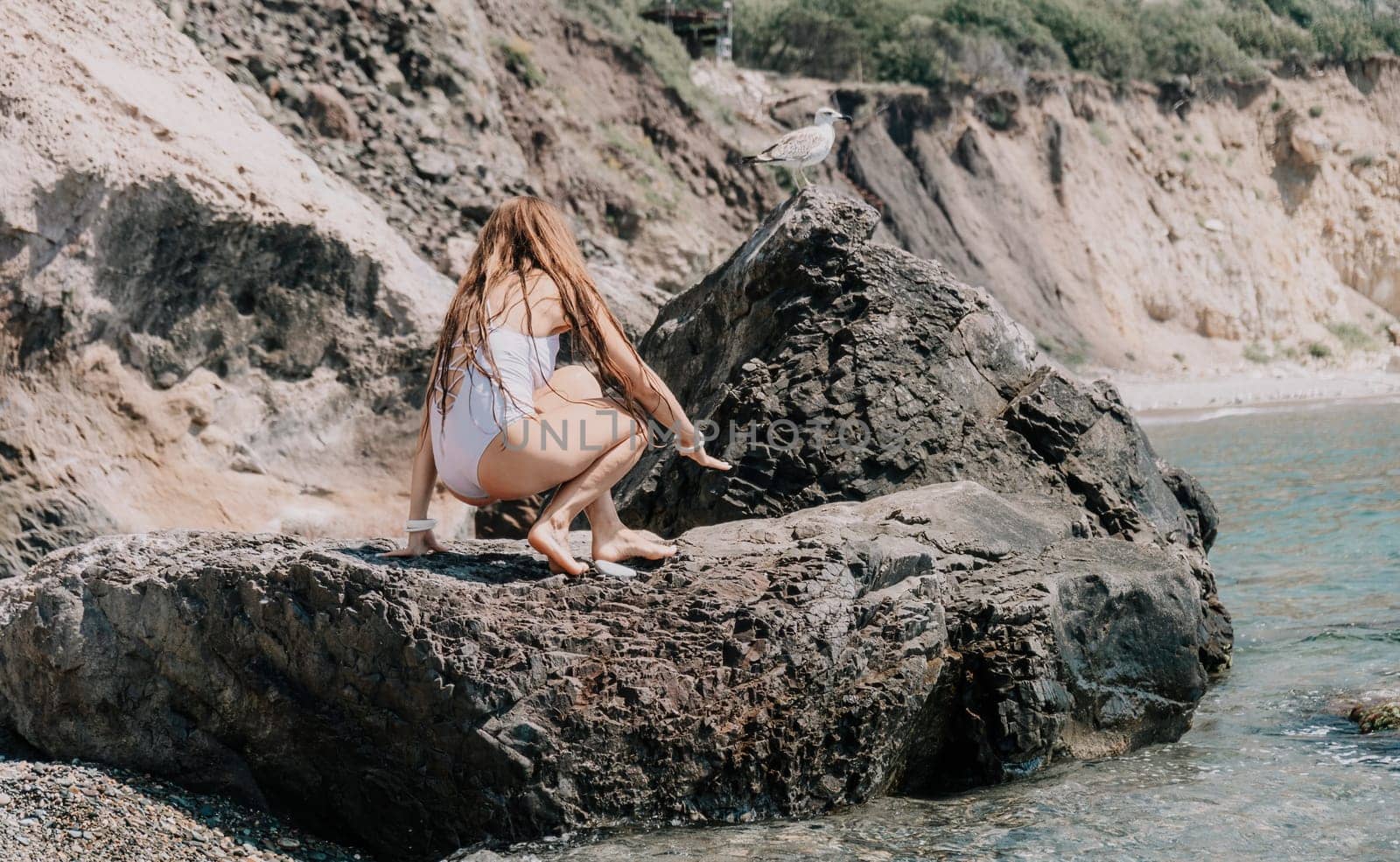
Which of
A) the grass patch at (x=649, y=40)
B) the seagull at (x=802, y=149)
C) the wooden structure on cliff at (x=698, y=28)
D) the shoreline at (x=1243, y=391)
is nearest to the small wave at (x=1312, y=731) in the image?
the seagull at (x=802, y=149)

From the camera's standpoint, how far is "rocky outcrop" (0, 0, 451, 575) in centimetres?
758

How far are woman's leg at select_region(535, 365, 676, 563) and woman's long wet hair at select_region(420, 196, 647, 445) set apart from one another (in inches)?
3.6

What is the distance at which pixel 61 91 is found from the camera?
793 centimetres

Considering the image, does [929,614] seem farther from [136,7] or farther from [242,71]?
[242,71]

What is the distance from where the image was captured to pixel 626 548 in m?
4.42

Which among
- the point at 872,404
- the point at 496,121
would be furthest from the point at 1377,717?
the point at 496,121

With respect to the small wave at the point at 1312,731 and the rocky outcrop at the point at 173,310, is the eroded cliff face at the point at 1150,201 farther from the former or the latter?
the small wave at the point at 1312,731

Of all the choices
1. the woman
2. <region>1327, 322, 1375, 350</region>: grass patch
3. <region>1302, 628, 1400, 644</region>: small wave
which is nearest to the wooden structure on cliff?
<region>1327, 322, 1375, 350</region>: grass patch

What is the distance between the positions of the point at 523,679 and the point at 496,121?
54.1ft

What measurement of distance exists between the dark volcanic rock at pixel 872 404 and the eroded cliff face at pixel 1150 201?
2485 cm

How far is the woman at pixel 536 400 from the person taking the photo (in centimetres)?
421

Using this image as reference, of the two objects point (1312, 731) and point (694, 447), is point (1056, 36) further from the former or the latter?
point (694, 447)

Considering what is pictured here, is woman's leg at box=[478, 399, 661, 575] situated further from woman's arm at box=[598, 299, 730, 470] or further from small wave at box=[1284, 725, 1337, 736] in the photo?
small wave at box=[1284, 725, 1337, 736]

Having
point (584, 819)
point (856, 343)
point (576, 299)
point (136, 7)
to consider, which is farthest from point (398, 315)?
point (584, 819)
